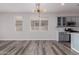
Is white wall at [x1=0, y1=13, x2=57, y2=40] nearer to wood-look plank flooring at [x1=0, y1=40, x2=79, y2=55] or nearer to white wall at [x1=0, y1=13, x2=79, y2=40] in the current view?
white wall at [x1=0, y1=13, x2=79, y2=40]

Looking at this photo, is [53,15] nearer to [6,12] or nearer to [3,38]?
[6,12]

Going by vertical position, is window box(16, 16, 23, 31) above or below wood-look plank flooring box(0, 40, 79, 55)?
above

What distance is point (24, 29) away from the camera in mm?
9539

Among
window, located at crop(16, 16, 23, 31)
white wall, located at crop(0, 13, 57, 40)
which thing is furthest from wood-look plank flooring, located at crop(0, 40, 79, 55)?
window, located at crop(16, 16, 23, 31)

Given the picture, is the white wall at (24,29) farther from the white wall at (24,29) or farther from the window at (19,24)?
the window at (19,24)

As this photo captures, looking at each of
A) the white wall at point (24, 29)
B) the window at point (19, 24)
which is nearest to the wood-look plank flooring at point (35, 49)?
the white wall at point (24, 29)

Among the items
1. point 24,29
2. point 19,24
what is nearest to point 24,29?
point 24,29

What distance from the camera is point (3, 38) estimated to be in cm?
948

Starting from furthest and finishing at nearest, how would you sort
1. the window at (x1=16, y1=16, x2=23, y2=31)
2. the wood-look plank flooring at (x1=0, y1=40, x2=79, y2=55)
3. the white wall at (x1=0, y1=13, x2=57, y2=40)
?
1. the window at (x1=16, y1=16, x2=23, y2=31)
2. the white wall at (x1=0, y1=13, x2=57, y2=40)
3. the wood-look plank flooring at (x1=0, y1=40, x2=79, y2=55)

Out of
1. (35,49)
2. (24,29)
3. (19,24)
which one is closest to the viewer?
(35,49)

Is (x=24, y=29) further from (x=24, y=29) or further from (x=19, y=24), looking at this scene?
(x=19, y=24)

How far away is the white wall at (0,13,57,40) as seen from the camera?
31.1ft

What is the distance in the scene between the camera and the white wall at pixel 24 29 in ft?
31.1
